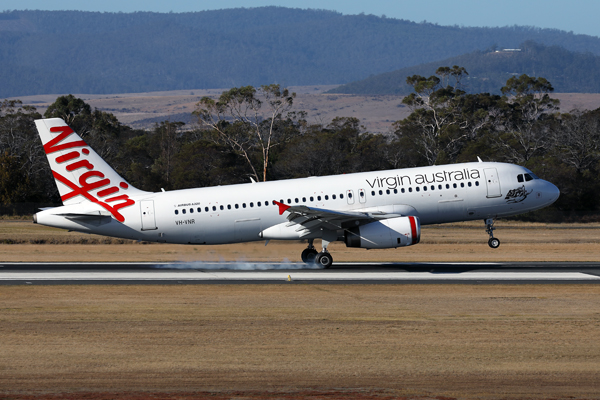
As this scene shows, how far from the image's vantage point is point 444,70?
149375 millimetres

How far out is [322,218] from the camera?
34.4 m

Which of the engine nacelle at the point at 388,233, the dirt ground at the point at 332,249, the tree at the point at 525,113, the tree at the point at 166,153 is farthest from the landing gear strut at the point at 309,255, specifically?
the tree at the point at 525,113

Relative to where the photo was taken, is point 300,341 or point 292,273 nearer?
point 300,341

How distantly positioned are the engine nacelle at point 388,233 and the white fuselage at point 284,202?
53.1 inches

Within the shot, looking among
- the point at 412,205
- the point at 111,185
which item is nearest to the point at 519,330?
the point at 412,205

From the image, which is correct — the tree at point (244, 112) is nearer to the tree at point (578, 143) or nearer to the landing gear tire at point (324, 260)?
the tree at point (578, 143)

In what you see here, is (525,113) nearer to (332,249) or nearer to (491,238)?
(332,249)

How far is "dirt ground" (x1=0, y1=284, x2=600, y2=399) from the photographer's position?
15758 mm

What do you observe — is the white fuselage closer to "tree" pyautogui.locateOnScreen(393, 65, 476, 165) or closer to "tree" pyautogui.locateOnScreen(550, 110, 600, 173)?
"tree" pyautogui.locateOnScreen(550, 110, 600, 173)

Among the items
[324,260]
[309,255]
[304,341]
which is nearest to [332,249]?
[309,255]

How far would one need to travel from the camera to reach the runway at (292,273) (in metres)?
31.7

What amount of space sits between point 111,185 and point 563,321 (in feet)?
73.8

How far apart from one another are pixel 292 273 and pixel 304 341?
587 inches

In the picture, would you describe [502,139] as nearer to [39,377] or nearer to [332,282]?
[332,282]
